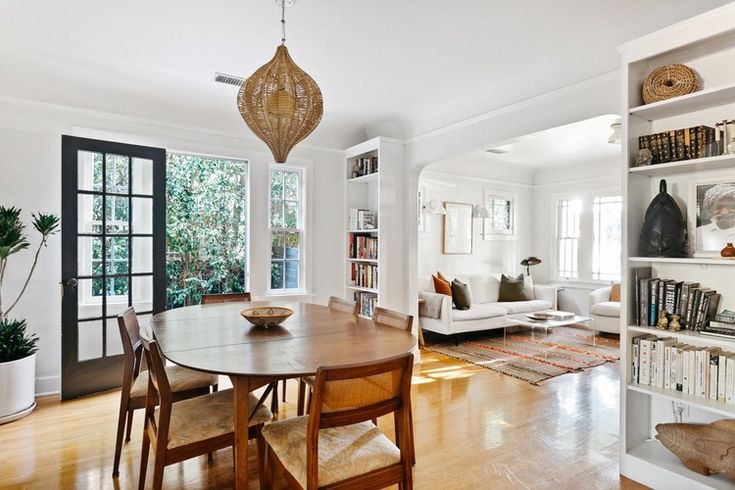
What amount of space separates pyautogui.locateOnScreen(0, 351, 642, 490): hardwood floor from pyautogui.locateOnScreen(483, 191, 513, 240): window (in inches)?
129

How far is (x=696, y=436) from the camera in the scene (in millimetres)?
2066

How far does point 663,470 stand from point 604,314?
3766mm

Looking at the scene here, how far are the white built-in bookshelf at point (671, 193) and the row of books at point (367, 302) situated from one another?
8.34 feet

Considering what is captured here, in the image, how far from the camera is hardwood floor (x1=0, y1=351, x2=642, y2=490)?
2184 mm

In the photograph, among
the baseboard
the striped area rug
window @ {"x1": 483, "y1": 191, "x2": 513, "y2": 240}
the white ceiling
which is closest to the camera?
the white ceiling

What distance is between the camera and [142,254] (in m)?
3.61

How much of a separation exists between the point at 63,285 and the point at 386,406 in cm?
303

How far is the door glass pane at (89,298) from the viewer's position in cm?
336

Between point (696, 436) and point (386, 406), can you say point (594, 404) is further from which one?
point (386, 406)

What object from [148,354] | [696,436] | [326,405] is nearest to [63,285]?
[148,354]

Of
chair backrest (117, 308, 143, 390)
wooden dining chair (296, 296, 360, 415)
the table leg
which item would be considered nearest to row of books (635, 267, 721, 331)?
wooden dining chair (296, 296, 360, 415)

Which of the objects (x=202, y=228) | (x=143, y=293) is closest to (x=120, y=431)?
(x=143, y=293)

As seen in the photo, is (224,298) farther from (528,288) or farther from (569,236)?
(569,236)

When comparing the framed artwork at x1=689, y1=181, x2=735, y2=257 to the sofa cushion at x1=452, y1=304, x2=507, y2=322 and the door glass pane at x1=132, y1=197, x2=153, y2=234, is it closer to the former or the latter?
the sofa cushion at x1=452, y1=304, x2=507, y2=322
